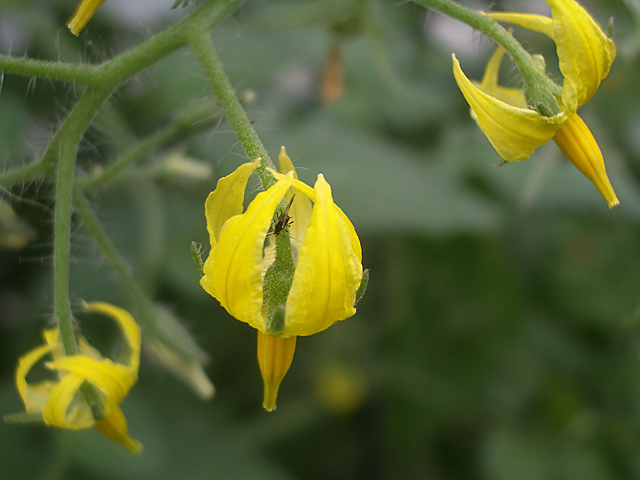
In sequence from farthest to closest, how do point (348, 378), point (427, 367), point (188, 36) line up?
point (348, 378) → point (427, 367) → point (188, 36)

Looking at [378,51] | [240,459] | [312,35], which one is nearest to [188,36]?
[378,51]

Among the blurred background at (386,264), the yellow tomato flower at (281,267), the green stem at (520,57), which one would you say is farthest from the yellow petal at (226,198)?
the blurred background at (386,264)

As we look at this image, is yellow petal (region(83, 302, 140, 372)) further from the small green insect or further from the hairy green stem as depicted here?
the small green insect

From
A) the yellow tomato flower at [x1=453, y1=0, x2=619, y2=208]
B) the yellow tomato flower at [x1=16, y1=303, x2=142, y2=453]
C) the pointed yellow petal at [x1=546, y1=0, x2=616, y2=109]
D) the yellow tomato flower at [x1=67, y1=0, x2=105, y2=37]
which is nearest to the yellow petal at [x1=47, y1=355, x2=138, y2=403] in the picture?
the yellow tomato flower at [x1=16, y1=303, x2=142, y2=453]

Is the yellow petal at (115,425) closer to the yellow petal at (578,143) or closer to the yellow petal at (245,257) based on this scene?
the yellow petal at (245,257)

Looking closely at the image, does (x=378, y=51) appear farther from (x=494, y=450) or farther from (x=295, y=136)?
(x=494, y=450)

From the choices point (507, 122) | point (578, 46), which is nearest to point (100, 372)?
point (507, 122)

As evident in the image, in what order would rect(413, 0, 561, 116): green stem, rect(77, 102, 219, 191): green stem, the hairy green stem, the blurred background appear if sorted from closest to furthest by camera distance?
1. rect(413, 0, 561, 116): green stem
2. the hairy green stem
3. rect(77, 102, 219, 191): green stem
4. the blurred background
